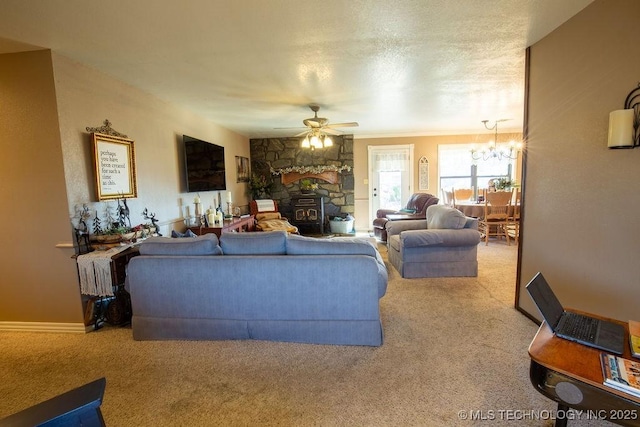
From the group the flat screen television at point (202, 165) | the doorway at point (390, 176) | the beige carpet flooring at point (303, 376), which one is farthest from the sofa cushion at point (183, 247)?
the doorway at point (390, 176)

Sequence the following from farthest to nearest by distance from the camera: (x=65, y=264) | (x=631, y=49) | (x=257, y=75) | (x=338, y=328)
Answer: (x=257, y=75), (x=65, y=264), (x=338, y=328), (x=631, y=49)

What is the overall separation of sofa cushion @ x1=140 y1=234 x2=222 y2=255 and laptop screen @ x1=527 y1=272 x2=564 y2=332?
→ 2126 millimetres

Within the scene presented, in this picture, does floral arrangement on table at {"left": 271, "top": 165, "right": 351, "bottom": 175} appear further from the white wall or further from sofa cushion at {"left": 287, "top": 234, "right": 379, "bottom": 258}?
sofa cushion at {"left": 287, "top": 234, "right": 379, "bottom": 258}

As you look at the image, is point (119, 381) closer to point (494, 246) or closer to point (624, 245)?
point (624, 245)

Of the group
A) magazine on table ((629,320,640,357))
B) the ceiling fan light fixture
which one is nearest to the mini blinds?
the ceiling fan light fixture

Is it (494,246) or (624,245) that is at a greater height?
(624,245)

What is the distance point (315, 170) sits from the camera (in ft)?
23.4

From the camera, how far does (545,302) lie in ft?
4.80

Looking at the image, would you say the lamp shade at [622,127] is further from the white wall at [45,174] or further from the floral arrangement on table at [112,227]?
the white wall at [45,174]

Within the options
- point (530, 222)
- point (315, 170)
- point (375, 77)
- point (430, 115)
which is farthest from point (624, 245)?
point (315, 170)

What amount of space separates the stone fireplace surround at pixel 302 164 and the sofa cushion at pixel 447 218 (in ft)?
10.4

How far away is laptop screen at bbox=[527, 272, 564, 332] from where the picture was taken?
141cm

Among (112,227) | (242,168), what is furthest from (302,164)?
(112,227)

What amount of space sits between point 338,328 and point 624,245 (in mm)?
1911
